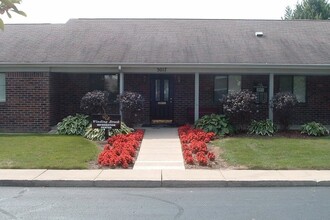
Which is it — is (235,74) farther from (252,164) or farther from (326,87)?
(252,164)

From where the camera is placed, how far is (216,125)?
52.3ft

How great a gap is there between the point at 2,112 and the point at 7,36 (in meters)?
4.93

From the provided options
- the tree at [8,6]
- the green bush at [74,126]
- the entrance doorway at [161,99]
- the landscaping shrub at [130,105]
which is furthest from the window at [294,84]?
the tree at [8,6]

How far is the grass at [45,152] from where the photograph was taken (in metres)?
10.9

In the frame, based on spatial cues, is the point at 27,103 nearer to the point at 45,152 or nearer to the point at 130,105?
the point at 130,105

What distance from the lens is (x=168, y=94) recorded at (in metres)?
19.3

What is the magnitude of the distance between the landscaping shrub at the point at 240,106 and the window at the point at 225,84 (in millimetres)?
2893

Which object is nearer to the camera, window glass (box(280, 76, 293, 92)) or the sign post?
the sign post

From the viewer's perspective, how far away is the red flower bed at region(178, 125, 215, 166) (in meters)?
11.3

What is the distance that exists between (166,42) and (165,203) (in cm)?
1292

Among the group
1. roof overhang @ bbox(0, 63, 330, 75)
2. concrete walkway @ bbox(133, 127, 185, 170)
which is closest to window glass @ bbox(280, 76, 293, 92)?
roof overhang @ bbox(0, 63, 330, 75)

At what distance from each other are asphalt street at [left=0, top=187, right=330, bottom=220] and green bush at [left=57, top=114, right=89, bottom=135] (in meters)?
7.11

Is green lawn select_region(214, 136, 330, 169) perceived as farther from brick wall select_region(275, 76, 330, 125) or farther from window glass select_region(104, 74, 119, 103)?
window glass select_region(104, 74, 119, 103)

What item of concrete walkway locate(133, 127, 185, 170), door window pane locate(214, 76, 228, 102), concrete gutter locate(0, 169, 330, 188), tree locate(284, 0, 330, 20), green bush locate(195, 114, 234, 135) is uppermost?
tree locate(284, 0, 330, 20)
